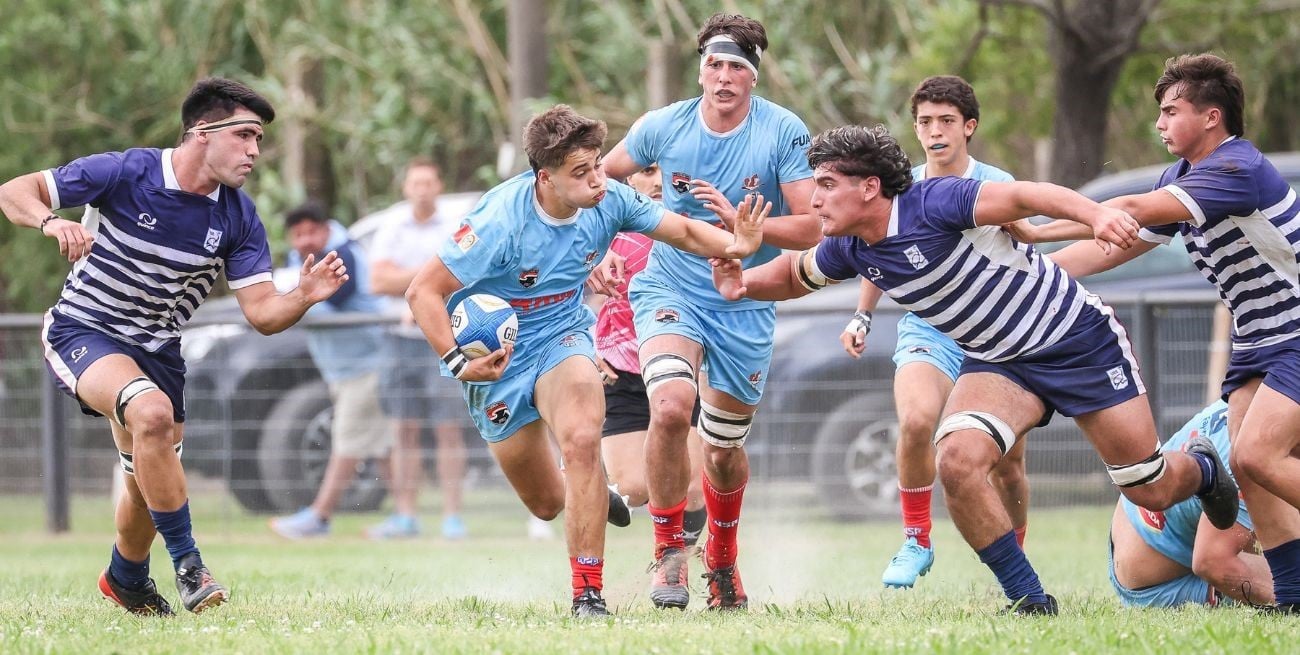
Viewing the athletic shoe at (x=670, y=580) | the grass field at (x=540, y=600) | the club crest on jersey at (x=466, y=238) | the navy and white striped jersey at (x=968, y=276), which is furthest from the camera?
the athletic shoe at (x=670, y=580)

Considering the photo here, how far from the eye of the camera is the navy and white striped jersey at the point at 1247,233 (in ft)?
21.5

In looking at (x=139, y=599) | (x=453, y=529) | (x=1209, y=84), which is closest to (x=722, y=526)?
(x=139, y=599)

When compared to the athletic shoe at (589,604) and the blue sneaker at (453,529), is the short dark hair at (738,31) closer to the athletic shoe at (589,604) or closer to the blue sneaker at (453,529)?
the athletic shoe at (589,604)

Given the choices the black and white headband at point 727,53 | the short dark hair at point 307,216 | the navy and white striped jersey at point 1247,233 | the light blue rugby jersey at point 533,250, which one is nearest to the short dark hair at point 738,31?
the black and white headband at point 727,53

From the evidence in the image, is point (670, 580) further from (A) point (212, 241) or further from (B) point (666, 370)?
(A) point (212, 241)

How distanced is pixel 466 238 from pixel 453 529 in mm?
5514

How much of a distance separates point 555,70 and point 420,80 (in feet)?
5.18

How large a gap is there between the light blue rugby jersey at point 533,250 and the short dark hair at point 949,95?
158 centimetres

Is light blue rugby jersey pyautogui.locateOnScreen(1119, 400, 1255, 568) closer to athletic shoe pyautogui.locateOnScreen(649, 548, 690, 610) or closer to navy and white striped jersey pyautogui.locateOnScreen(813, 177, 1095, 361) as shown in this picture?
navy and white striped jersey pyautogui.locateOnScreen(813, 177, 1095, 361)

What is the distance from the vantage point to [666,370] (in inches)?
296

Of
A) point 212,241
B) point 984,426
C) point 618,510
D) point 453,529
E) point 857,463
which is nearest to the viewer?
point 984,426

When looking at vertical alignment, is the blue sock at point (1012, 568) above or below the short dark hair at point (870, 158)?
below

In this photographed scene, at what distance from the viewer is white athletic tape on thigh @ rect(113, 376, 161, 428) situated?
6.95 metres

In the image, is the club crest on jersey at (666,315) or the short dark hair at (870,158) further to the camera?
the club crest on jersey at (666,315)
